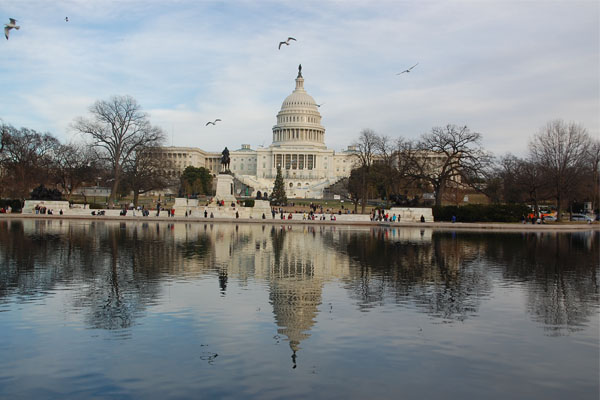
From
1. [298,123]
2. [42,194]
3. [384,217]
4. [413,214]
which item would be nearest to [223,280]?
[384,217]

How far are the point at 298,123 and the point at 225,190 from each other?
86.0 m

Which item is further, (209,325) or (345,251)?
(345,251)

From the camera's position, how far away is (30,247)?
21.0 m

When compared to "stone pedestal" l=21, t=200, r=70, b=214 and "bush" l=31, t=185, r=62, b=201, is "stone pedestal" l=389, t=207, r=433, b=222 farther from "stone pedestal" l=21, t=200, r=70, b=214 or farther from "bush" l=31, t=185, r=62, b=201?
"bush" l=31, t=185, r=62, b=201

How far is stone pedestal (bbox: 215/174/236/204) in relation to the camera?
172 ft

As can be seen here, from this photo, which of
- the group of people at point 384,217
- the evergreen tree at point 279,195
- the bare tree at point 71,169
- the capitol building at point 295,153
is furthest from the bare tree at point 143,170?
the capitol building at point 295,153

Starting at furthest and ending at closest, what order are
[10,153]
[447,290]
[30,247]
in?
1. [10,153]
2. [30,247]
3. [447,290]

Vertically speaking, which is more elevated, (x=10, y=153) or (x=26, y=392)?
(x=10, y=153)

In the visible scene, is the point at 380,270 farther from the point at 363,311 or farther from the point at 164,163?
the point at 164,163

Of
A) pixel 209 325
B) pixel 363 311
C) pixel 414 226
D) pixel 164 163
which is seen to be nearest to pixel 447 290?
pixel 363 311

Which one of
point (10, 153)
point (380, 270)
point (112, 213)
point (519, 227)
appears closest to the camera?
point (380, 270)

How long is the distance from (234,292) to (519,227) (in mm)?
33357

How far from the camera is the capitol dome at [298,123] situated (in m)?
137

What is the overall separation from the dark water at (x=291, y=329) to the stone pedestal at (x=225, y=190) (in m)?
33.4
